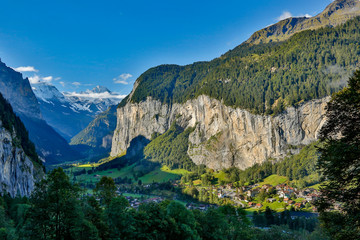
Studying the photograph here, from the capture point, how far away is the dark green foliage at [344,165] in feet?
55.1

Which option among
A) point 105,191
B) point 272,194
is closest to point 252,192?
point 272,194

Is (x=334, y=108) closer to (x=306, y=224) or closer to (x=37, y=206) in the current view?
(x=37, y=206)

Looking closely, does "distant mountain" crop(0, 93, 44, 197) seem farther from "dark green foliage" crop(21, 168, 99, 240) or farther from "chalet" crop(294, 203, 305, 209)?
"chalet" crop(294, 203, 305, 209)

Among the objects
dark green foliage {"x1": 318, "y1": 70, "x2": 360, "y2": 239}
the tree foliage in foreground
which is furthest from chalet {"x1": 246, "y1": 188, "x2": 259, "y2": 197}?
dark green foliage {"x1": 318, "y1": 70, "x2": 360, "y2": 239}

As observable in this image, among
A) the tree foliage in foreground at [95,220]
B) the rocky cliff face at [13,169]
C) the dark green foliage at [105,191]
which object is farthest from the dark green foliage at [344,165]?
the rocky cliff face at [13,169]

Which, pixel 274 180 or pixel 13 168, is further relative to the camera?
pixel 274 180

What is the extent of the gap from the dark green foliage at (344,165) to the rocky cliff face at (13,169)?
278 feet

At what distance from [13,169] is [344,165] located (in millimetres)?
102097

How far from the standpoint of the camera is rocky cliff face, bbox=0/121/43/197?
8112 centimetres

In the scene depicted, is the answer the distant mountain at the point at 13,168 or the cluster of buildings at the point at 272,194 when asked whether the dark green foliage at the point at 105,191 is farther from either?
the cluster of buildings at the point at 272,194

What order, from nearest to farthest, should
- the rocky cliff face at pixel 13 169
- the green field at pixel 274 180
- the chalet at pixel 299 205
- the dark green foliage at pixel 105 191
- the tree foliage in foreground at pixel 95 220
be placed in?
the tree foliage in foreground at pixel 95 220
the dark green foliage at pixel 105 191
the rocky cliff face at pixel 13 169
the chalet at pixel 299 205
the green field at pixel 274 180

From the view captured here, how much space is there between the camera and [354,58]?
193 meters

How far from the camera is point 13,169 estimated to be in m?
88.1

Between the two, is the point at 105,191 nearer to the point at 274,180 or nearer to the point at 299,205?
the point at 299,205
